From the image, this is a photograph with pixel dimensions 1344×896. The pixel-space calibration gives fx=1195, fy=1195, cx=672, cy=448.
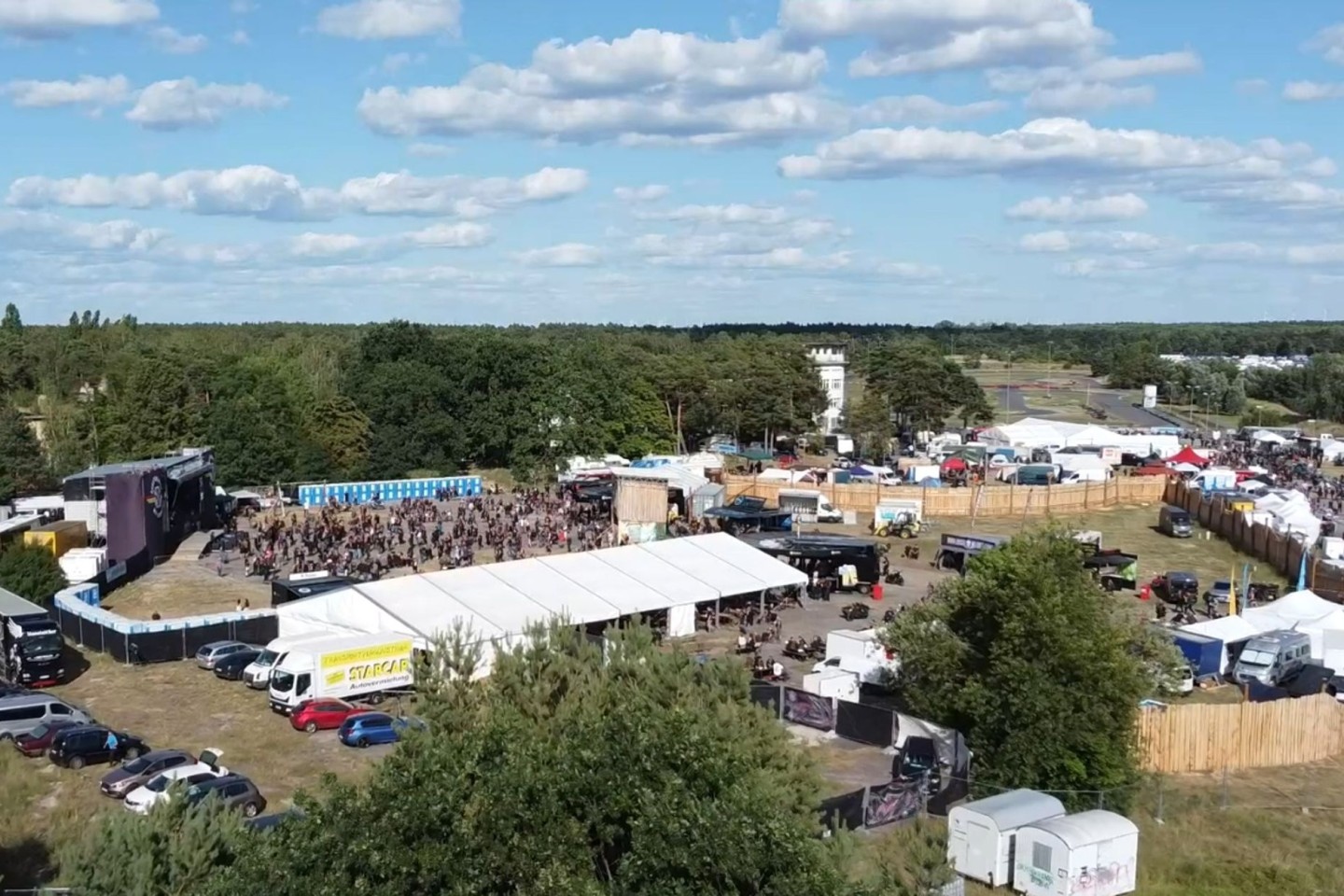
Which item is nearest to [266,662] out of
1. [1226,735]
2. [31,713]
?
[31,713]

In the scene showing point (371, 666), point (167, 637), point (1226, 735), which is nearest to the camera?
point (1226, 735)

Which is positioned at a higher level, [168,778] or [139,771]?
[168,778]

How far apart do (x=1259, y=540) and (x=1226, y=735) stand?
79.1 feet

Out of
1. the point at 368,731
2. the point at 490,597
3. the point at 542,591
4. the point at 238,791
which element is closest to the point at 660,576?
the point at 542,591

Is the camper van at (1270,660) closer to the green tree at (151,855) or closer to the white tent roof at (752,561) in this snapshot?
the white tent roof at (752,561)

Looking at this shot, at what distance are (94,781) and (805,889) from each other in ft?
48.1

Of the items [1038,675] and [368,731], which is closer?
[1038,675]

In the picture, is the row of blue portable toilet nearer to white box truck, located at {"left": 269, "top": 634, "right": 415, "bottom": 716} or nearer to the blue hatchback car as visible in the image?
white box truck, located at {"left": 269, "top": 634, "right": 415, "bottom": 716}

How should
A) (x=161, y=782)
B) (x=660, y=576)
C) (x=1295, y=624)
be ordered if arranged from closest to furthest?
(x=161, y=782) < (x=1295, y=624) < (x=660, y=576)

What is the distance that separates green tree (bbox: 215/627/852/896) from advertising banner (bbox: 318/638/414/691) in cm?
1265

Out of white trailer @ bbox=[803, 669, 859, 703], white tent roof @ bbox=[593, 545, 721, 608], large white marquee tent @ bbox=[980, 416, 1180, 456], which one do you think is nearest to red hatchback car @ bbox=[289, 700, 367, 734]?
white tent roof @ bbox=[593, 545, 721, 608]

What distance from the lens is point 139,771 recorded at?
18953 mm

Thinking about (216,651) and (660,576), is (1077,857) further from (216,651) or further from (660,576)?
(216,651)

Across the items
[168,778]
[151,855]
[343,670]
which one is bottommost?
[168,778]
